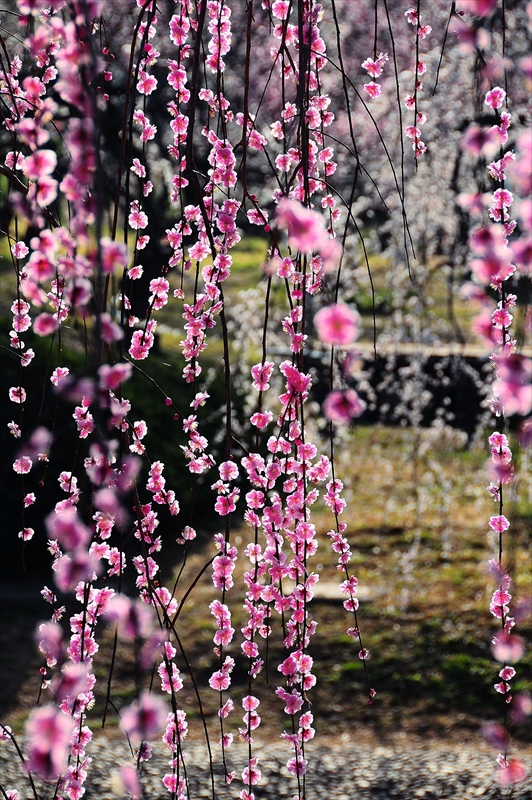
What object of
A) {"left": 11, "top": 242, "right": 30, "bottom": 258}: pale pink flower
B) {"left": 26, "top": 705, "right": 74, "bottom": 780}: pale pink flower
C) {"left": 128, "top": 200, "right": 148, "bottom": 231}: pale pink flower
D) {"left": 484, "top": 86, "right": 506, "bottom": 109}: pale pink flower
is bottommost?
{"left": 26, "top": 705, "right": 74, "bottom": 780}: pale pink flower

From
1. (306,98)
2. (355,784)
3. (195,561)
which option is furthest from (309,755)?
(306,98)

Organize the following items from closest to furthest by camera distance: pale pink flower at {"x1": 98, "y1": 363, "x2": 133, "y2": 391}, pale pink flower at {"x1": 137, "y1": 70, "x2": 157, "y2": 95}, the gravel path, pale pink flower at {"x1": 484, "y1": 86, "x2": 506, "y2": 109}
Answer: pale pink flower at {"x1": 98, "y1": 363, "x2": 133, "y2": 391} → pale pink flower at {"x1": 484, "y1": 86, "x2": 506, "y2": 109} → pale pink flower at {"x1": 137, "y1": 70, "x2": 157, "y2": 95} → the gravel path

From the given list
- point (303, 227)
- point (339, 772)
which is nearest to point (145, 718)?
point (303, 227)

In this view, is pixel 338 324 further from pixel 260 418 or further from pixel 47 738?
pixel 260 418

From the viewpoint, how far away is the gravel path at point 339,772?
9.98 ft

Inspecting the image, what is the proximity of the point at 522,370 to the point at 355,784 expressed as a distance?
278cm

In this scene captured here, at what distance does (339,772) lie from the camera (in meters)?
3.31

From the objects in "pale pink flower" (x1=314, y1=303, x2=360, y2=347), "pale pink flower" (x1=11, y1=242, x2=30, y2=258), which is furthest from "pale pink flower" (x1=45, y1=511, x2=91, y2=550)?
"pale pink flower" (x1=11, y1=242, x2=30, y2=258)

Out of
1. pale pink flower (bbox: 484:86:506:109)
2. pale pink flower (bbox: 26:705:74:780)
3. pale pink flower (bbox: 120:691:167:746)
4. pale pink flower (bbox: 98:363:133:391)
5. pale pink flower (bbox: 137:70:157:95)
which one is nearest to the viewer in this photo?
pale pink flower (bbox: 26:705:74:780)

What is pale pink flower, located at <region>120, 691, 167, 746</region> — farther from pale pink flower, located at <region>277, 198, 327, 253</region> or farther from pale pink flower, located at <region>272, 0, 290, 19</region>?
pale pink flower, located at <region>272, 0, 290, 19</region>

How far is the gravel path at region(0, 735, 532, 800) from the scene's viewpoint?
9.98 feet

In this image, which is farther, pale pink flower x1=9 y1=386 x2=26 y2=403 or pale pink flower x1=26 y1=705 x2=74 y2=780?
pale pink flower x1=9 y1=386 x2=26 y2=403

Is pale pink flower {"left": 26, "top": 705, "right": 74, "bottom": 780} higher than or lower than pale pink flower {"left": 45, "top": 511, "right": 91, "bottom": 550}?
lower

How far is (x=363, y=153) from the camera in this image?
608 cm
